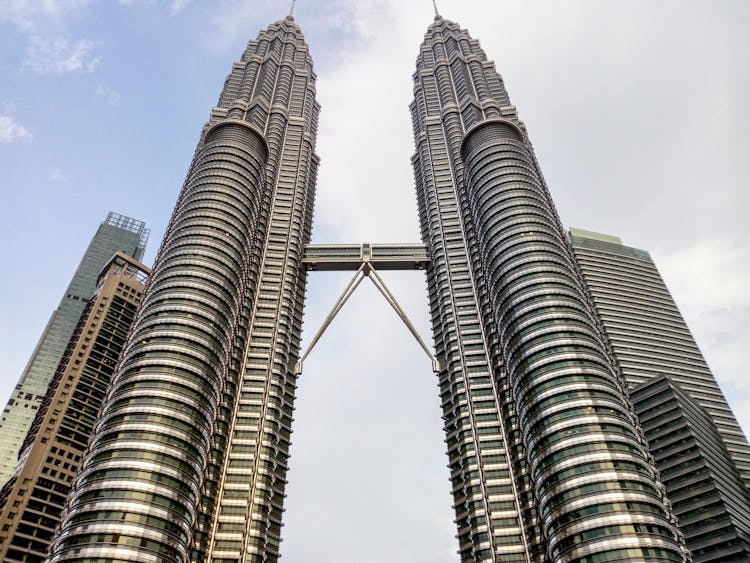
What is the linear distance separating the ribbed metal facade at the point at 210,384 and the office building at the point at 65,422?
46.8 metres

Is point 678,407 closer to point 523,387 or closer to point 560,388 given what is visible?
point 523,387

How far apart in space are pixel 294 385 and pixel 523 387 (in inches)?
2048

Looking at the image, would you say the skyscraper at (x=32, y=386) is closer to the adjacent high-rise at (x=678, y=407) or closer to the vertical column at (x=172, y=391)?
the vertical column at (x=172, y=391)

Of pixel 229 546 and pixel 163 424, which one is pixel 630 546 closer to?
pixel 229 546

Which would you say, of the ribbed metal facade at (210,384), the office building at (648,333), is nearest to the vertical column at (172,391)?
the ribbed metal facade at (210,384)

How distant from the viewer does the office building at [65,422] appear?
431ft

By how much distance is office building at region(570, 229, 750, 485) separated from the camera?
16388cm

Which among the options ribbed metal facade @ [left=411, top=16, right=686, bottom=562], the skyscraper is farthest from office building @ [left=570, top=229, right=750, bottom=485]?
the skyscraper

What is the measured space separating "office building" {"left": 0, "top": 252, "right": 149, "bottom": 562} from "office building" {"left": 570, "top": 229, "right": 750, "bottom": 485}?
137006 millimetres

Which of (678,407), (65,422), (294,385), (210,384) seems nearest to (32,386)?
(65,422)

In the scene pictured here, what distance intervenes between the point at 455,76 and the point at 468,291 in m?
84.7

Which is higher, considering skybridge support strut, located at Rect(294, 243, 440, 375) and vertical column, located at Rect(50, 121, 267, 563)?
skybridge support strut, located at Rect(294, 243, 440, 375)

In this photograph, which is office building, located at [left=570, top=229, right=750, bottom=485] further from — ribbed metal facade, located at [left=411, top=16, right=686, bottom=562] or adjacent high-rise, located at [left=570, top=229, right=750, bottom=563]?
ribbed metal facade, located at [left=411, top=16, right=686, bottom=562]

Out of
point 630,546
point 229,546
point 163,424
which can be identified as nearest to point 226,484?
point 229,546
